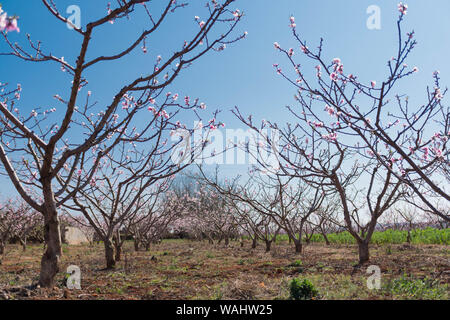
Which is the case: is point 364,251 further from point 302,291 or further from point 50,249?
point 50,249

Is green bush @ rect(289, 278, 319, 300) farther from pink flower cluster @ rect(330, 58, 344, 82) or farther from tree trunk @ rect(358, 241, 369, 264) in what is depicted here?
tree trunk @ rect(358, 241, 369, 264)

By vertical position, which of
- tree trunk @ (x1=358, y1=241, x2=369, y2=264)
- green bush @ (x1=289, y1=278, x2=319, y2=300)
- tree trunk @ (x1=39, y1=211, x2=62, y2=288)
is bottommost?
tree trunk @ (x1=358, y1=241, x2=369, y2=264)

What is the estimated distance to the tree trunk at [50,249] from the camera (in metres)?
4.42

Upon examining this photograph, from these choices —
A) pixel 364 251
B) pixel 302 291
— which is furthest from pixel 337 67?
pixel 364 251

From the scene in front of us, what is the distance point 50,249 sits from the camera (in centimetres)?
445

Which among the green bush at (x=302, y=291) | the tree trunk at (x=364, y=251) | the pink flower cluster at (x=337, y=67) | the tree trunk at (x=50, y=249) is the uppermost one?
the pink flower cluster at (x=337, y=67)

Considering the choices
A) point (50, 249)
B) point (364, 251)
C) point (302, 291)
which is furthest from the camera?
point (364, 251)

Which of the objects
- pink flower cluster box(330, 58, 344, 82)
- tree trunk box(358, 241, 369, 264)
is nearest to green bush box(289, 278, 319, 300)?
pink flower cluster box(330, 58, 344, 82)

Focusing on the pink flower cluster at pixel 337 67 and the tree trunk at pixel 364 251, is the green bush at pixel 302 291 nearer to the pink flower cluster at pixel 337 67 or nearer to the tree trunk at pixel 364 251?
the pink flower cluster at pixel 337 67

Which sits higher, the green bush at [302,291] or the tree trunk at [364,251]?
the green bush at [302,291]

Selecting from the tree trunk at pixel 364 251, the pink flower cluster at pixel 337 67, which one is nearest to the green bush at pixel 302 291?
the pink flower cluster at pixel 337 67

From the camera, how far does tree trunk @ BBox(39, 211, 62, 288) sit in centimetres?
442
